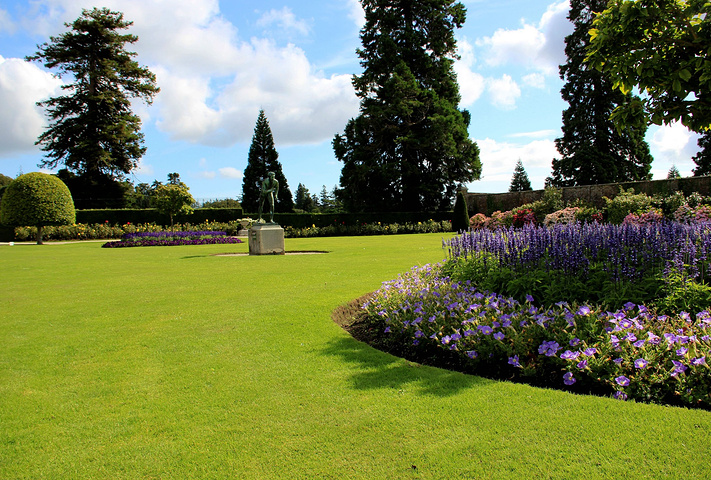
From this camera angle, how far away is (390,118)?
3056 cm

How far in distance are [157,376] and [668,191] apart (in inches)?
782

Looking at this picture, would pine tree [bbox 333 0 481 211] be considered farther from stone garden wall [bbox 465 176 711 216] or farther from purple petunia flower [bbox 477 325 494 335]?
purple petunia flower [bbox 477 325 494 335]

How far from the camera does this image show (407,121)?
30625mm

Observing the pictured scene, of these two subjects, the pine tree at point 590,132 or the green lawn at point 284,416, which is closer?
the green lawn at point 284,416

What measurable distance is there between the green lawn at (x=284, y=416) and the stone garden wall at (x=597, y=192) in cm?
1789

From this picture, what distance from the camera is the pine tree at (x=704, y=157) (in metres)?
29.6

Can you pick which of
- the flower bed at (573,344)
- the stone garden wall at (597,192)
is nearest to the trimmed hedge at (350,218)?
the stone garden wall at (597,192)

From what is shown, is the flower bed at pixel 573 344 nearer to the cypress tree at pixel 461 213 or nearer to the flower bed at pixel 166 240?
the flower bed at pixel 166 240

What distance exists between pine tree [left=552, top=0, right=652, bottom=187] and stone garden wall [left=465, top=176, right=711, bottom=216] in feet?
25.3

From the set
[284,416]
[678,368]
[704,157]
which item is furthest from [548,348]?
[704,157]

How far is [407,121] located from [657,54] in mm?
28044

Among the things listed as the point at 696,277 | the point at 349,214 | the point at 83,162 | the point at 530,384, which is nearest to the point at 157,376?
the point at 530,384

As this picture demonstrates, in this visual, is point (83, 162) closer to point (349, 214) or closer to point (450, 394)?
point (349, 214)

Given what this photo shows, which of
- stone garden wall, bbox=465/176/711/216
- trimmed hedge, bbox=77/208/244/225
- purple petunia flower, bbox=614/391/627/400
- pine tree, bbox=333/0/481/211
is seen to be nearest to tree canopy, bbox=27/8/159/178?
trimmed hedge, bbox=77/208/244/225
